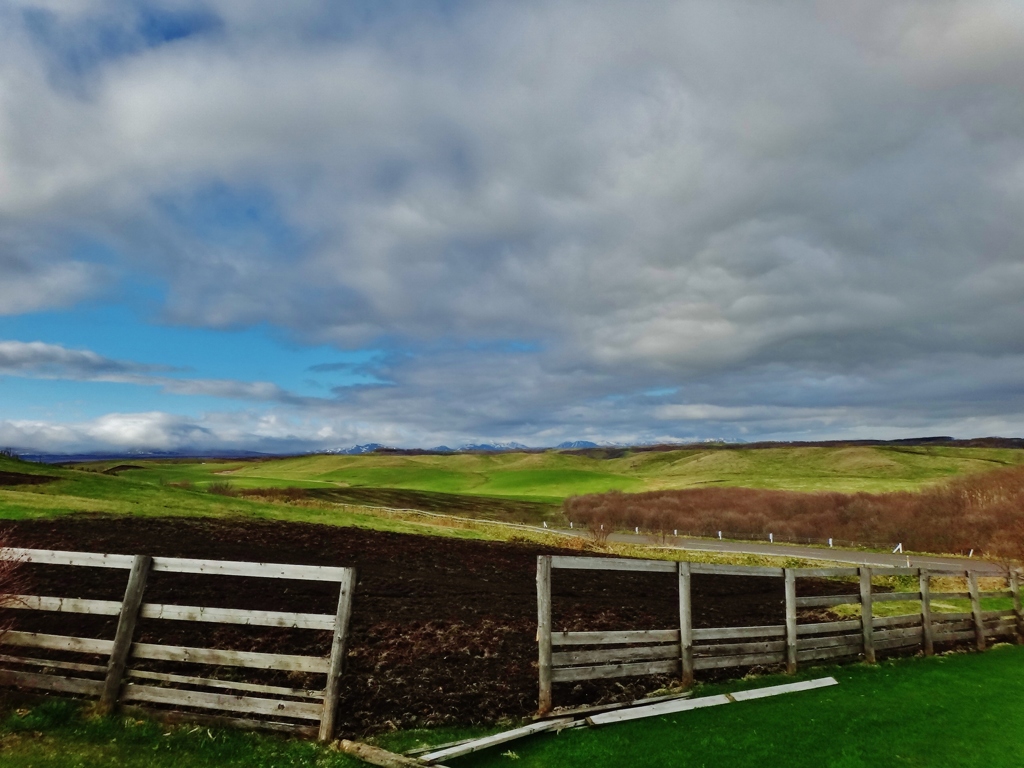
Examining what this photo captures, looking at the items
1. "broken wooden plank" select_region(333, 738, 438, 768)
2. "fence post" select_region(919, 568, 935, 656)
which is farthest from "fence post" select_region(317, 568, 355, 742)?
"fence post" select_region(919, 568, 935, 656)

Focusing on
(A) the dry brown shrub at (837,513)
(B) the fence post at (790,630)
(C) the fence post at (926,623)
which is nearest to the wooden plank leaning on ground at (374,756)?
(B) the fence post at (790,630)

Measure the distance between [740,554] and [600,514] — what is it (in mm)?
35913

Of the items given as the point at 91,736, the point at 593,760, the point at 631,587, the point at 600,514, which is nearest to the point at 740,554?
the point at 631,587

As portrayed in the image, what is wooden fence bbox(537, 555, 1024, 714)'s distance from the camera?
996 centimetres

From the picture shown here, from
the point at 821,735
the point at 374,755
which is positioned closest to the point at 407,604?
the point at 374,755

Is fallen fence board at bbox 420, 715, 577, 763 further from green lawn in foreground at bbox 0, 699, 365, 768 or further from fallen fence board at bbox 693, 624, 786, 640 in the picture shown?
fallen fence board at bbox 693, 624, 786, 640

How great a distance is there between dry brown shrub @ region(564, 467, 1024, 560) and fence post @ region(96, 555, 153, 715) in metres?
50.2

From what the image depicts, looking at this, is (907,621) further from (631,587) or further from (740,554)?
(740,554)

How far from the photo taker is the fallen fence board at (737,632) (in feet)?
37.7

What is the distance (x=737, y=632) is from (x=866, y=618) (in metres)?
4.10

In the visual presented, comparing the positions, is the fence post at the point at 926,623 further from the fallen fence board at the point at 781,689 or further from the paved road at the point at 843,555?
the paved road at the point at 843,555

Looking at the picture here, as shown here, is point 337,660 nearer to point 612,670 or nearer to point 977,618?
point 612,670

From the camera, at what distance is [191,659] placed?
8805mm

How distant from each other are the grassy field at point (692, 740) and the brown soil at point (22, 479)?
4081cm
